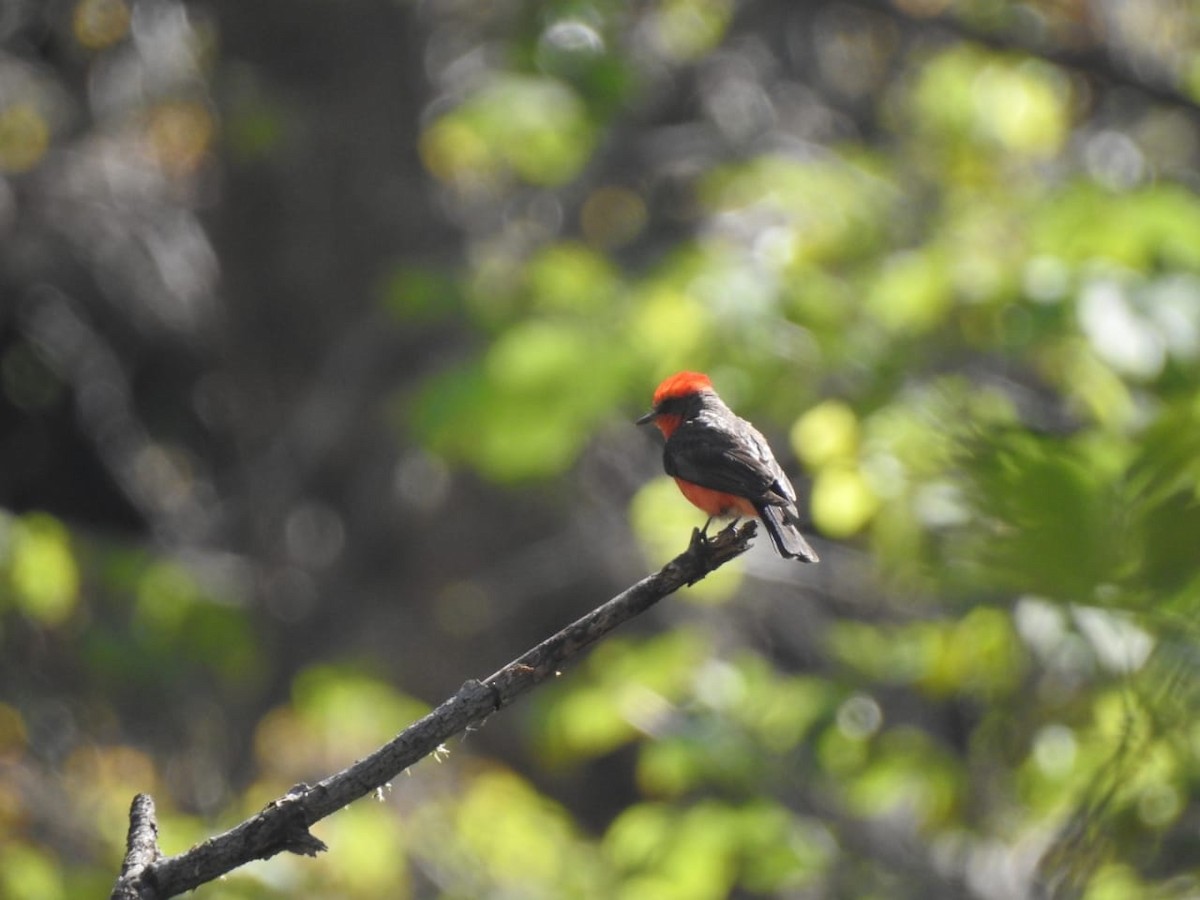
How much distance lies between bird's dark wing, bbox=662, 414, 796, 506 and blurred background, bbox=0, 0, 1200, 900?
546 millimetres

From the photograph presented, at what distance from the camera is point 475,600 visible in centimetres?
732

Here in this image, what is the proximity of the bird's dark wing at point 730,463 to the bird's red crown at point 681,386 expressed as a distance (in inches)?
5.2

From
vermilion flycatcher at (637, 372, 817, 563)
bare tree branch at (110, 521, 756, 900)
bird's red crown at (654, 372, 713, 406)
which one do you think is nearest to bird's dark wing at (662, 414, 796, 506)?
vermilion flycatcher at (637, 372, 817, 563)

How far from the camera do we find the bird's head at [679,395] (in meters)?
2.87

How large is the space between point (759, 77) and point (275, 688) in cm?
478

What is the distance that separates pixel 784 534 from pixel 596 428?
3.08 metres

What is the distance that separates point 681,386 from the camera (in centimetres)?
293

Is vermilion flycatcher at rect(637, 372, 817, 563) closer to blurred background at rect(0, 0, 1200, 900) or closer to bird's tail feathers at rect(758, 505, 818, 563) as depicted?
bird's tail feathers at rect(758, 505, 818, 563)

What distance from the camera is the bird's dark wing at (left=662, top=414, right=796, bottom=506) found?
265cm

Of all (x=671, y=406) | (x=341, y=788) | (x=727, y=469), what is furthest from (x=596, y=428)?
(x=341, y=788)

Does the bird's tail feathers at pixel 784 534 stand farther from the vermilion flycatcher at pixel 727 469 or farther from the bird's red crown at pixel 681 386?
the bird's red crown at pixel 681 386

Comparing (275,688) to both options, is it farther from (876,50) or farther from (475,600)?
(876,50)

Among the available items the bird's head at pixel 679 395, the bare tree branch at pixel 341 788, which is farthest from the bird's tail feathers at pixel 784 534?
the bare tree branch at pixel 341 788

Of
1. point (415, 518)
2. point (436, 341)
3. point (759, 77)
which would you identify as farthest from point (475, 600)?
point (759, 77)
